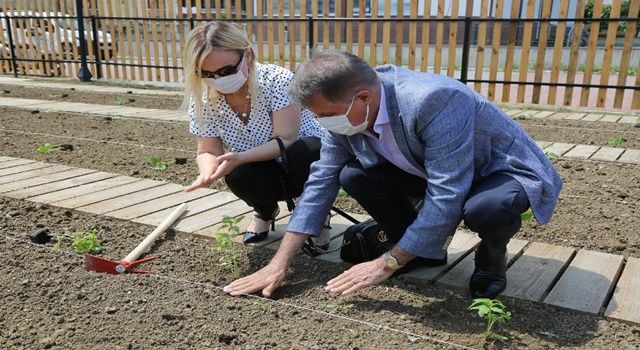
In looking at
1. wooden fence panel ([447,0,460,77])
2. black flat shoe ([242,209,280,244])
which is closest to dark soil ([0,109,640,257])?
black flat shoe ([242,209,280,244])

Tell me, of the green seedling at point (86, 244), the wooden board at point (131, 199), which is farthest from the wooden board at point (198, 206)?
the green seedling at point (86, 244)

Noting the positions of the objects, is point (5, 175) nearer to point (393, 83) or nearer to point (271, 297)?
point (271, 297)

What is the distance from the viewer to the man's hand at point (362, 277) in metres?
2.10

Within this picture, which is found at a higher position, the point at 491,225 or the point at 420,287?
the point at 491,225

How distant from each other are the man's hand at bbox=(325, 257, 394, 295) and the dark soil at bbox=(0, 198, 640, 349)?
128 mm

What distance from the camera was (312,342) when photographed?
79.3 inches

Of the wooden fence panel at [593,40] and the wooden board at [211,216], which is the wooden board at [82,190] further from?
the wooden fence panel at [593,40]

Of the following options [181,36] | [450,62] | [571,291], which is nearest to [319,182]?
[571,291]

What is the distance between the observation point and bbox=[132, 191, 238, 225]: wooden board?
327 cm

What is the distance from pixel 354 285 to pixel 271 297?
1.32 ft

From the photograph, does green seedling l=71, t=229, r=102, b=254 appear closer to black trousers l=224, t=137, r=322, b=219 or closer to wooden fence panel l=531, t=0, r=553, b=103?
black trousers l=224, t=137, r=322, b=219

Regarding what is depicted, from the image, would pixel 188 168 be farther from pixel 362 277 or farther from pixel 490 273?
pixel 490 273

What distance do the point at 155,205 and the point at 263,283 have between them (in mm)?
1438

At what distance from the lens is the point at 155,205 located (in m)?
3.54
